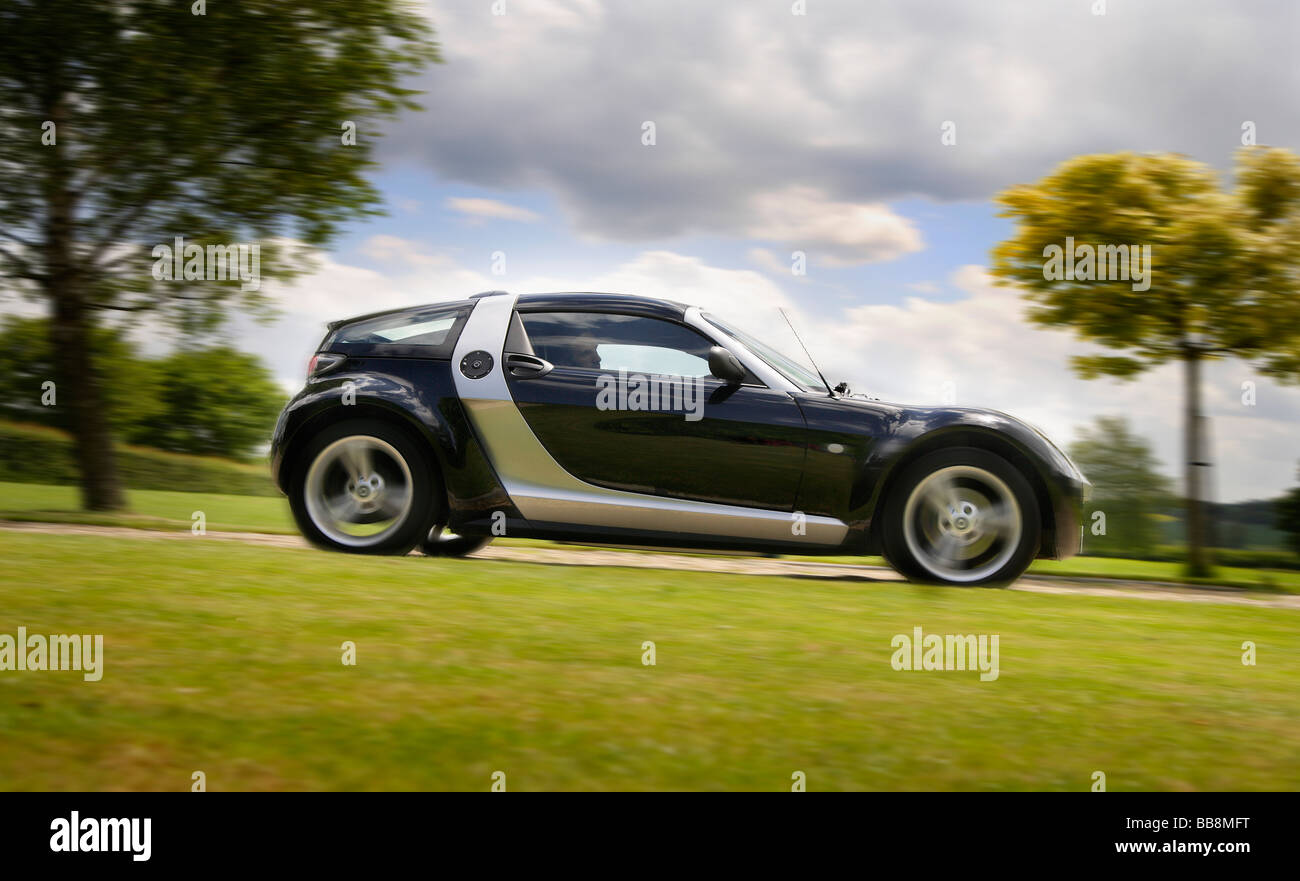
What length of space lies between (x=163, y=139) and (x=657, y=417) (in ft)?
25.1

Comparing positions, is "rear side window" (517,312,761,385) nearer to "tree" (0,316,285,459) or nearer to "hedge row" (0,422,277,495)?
"tree" (0,316,285,459)

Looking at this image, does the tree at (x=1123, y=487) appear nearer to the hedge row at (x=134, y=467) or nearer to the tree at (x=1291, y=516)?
the tree at (x=1291, y=516)

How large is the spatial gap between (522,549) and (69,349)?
21.1ft

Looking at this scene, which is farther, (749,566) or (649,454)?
(749,566)

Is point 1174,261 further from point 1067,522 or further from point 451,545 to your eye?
point 451,545

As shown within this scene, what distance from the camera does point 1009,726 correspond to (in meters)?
3.58

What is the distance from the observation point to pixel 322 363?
23.6 ft

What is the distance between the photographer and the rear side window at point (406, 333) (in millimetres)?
7078

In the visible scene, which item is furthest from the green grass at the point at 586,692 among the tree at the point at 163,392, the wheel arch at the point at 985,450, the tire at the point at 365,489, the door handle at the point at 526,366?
the tree at the point at 163,392

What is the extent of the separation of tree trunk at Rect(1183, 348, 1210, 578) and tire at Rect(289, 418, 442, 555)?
32.4 feet

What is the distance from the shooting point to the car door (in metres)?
6.55

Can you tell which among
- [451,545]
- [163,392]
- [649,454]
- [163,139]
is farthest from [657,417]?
[163,392]

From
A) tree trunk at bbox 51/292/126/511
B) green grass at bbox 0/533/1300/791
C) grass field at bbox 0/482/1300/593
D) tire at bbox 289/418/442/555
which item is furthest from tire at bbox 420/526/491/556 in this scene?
tree trunk at bbox 51/292/126/511
